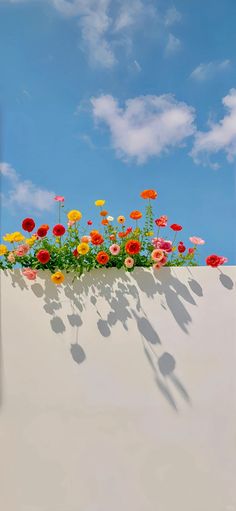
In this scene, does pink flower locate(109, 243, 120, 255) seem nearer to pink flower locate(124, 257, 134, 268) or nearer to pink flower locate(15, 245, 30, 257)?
pink flower locate(124, 257, 134, 268)

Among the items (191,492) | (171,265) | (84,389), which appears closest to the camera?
(191,492)

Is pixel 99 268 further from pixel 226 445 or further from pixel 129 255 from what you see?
pixel 226 445

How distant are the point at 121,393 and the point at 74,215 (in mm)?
1262

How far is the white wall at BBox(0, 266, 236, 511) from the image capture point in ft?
9.07

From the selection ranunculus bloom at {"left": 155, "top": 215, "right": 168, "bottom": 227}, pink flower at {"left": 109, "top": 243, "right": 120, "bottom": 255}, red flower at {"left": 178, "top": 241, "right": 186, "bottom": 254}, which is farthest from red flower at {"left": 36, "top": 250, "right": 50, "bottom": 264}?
red flower at {"left": 178, "top": 241, "right": 186, "bottom": 254}

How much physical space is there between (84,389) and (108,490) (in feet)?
2.01

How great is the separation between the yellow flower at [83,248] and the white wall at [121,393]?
0.18 m

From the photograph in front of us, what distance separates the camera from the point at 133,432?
2.83 m

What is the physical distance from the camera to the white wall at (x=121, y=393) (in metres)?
2.77

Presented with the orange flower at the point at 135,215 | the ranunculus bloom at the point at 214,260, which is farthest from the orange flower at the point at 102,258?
the ranunculus bloom at the point at 214,260

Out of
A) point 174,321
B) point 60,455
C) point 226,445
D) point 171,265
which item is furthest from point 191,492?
point 171,265

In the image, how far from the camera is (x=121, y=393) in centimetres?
289

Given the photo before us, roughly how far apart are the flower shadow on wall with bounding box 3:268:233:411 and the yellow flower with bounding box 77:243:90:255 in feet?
0.56

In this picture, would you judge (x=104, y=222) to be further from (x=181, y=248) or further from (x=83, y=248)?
(x=181, y=248)
